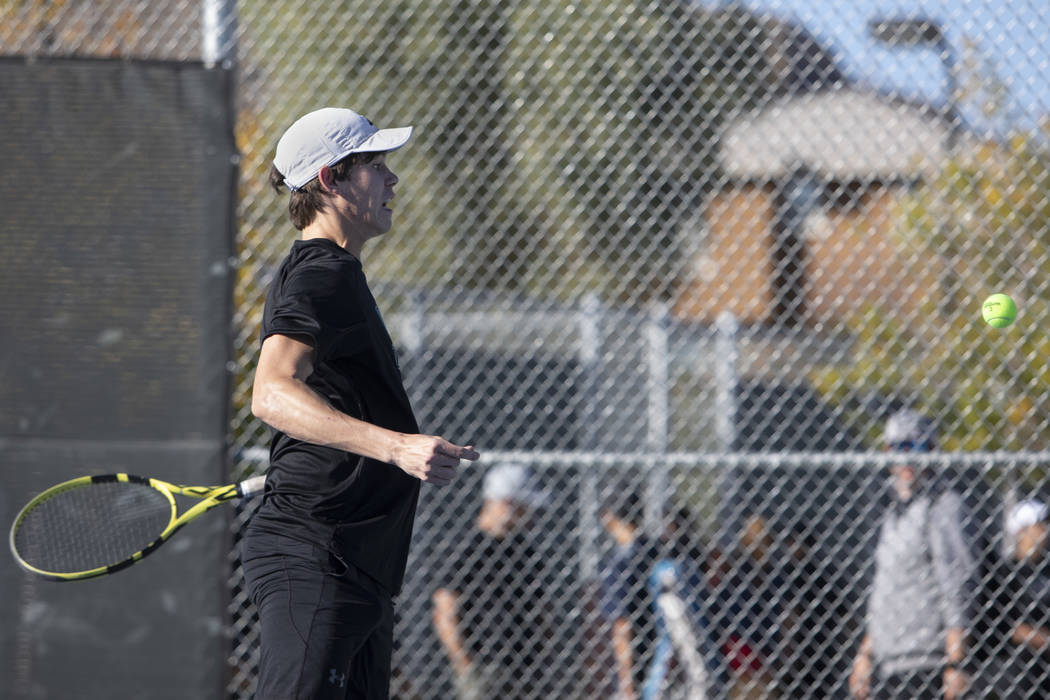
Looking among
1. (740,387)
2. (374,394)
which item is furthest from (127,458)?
(740,387)

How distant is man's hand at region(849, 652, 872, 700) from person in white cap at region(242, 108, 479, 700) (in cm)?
257

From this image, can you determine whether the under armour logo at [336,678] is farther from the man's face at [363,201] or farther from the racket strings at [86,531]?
the racket strings at [86,531]

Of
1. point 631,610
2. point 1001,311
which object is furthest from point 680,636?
point 1001,311

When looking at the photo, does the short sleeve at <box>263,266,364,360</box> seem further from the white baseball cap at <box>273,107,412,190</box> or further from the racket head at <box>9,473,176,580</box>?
the racket head at <box>9,473,176,580</box>

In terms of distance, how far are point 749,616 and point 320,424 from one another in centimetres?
311

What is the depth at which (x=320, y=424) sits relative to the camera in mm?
2496

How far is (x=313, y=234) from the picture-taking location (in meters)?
2.92

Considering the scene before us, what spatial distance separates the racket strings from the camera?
11.9 feet

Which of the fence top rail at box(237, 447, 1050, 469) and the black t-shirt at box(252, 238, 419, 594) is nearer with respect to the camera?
the black t-shirt at box(252, 238, 419, 594)

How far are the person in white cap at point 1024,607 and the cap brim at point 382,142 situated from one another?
9.53 ft

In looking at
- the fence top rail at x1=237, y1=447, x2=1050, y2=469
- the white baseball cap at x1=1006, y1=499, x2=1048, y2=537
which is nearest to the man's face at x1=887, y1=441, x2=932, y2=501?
the fence top rail at x1=237, y1=447, x2=1050, y2=469

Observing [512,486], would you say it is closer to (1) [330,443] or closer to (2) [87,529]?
(2) [87,529]

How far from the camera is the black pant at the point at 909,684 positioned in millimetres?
4613

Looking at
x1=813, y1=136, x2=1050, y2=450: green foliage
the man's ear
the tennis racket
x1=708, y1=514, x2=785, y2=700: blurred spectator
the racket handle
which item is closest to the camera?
the man's ear
